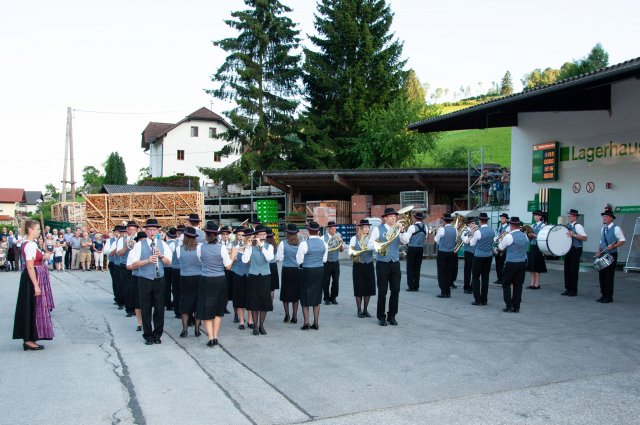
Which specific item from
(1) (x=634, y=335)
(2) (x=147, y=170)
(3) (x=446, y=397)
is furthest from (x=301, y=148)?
(2) (x=147, y=170)

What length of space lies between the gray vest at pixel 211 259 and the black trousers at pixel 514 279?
574 cm

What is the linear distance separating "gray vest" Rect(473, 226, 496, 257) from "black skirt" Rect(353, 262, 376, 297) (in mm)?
2778

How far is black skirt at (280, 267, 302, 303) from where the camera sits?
33.4 ft

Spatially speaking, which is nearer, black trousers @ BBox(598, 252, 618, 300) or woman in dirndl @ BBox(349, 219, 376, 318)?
woman in dirndl @ BBox(349, 219, 376, 318)

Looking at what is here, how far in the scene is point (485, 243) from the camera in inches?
482

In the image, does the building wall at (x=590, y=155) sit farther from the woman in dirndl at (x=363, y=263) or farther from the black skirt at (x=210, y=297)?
the black skirt at (x=210, y=297)

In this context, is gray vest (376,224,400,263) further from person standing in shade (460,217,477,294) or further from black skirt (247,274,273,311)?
person standing in shade (460,217,477,294)

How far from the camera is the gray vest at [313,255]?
974 centimetres


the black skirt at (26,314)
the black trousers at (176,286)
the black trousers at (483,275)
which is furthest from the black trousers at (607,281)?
the black skirt at (26,314)

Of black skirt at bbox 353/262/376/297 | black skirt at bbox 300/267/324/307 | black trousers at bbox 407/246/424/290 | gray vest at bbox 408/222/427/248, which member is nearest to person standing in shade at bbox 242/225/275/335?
black skirt at bbox 300/267/324/307

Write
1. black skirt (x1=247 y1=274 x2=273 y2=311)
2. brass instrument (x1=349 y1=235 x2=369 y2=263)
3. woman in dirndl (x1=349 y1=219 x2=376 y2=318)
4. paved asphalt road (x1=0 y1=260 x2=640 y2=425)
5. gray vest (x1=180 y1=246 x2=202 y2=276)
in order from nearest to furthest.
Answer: paved asphalt road (x1=0 y1=260 x2=640 y2=425)
gray vest (x1=180 y1=246 x2=202 y2=276)
black skirt (x1=247 y1=274 x2=273 y2=311)
brass instrument (x1=349 y1=235 x2=369 y2=263)
woman in dirndl (x1=349 y1=219 x2=376 y2=318)

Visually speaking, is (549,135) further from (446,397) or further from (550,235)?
(446,397)

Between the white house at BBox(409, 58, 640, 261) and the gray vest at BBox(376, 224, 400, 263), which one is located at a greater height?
the white house at BBox(409, 58, 640, 261)

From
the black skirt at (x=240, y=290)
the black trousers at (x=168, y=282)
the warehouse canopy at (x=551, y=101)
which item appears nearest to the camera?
the black skirt at (x=240, y=290)
